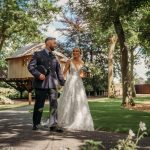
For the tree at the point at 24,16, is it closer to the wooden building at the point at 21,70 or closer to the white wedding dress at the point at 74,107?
the wooden building at the point at 21,70

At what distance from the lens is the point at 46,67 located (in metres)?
11.1

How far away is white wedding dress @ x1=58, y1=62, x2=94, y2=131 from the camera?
12250 millimetres

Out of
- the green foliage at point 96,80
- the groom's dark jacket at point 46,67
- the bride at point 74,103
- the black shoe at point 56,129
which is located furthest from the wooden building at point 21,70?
the black shoe at point 56,129

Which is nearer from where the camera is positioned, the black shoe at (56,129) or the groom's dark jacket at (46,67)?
the black shoe at (56,129)

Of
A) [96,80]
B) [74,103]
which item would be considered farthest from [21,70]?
[74,103]

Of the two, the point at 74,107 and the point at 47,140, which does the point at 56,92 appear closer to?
the point at 74,107

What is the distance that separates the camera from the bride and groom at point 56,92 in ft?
36.0

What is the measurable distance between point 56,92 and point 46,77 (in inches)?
17.9

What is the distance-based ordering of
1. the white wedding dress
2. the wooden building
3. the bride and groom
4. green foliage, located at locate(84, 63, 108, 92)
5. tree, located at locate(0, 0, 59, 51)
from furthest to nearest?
1. green foliage, located at locate(84, 63, 108, 92)
2. the wooden building
3. tree, located at locate(0, 0, 59, 51)
4. the white wedding dress
5. the bride and groom

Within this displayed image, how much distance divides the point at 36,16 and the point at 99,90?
2742 centimetres

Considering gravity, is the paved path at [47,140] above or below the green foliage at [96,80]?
below

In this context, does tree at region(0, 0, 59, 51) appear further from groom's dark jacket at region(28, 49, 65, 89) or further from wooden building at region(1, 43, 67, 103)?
groom's dark jacket at region(28, 49, 65, 89)

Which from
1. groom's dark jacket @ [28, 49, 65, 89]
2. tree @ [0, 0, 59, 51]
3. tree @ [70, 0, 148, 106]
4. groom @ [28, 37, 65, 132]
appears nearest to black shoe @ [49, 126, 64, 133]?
groom @ [28, 37, 65, 132]

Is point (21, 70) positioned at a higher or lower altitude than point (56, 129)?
higher
